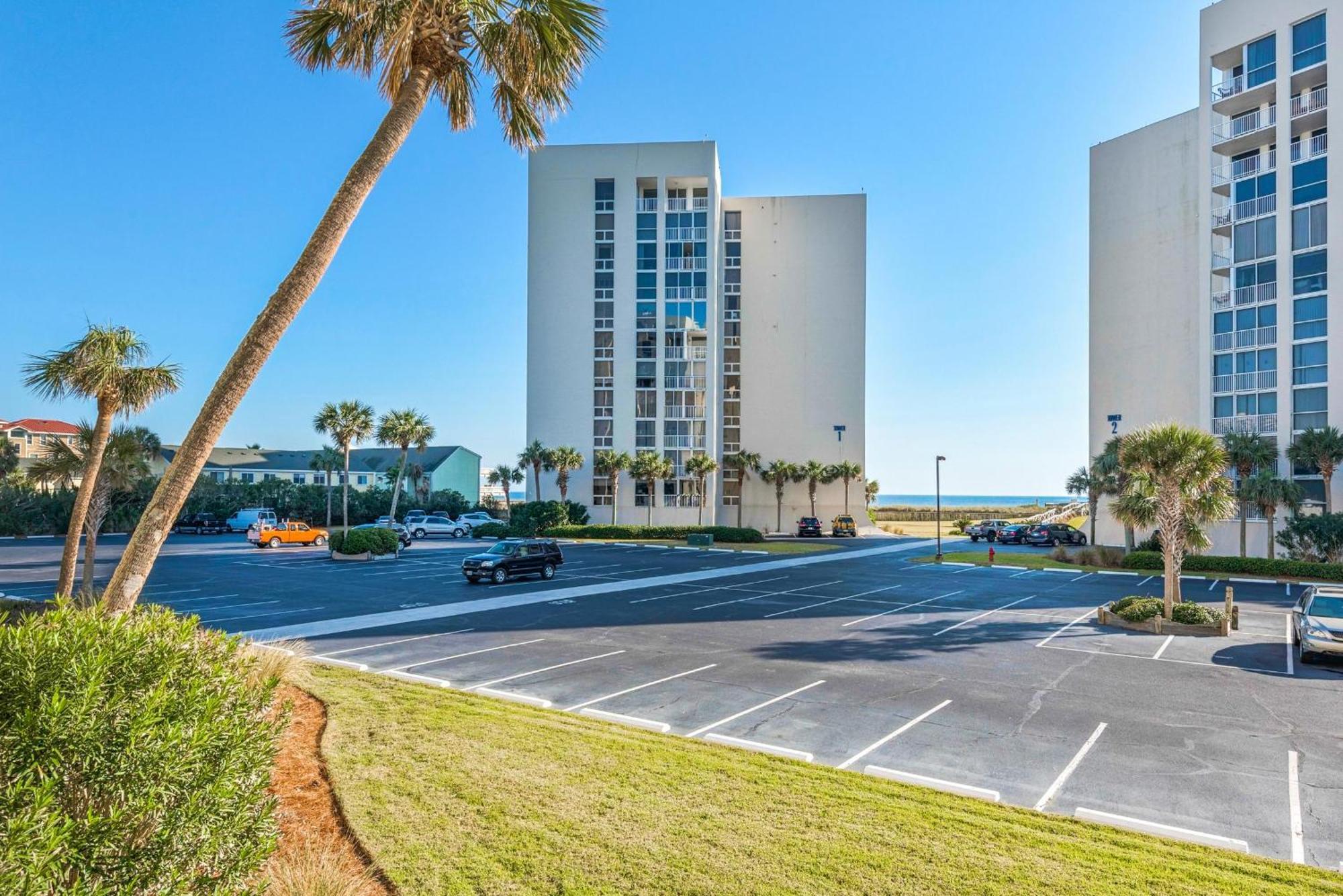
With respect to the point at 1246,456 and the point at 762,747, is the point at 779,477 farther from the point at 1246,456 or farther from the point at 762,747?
the point at 762,747

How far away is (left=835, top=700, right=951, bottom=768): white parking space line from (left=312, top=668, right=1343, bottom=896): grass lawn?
2.77ft

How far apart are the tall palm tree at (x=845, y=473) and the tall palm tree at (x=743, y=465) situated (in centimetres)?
619

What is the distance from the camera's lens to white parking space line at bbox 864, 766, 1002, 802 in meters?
8.04

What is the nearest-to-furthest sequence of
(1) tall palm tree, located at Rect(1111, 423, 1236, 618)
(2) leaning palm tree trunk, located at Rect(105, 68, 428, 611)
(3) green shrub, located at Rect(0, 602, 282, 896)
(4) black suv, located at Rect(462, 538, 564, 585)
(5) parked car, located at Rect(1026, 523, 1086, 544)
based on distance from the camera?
1. (3) green shrub, located at Rect(0, 602, 282, 896)
2. (2) leaning palm tree trunk, located at Rect(105, 68, 428, 611)
3. (1) tall palm tree, located at Rect(1111, 423, 1236, 618)
4. (4) black suv, located at Rect(462, 538, 564, 585)
5. (5) parked car, located at Rect(1026, 523, 1086, 544)

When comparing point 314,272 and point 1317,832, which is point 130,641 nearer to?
point 314,272

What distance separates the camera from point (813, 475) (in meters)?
60.0

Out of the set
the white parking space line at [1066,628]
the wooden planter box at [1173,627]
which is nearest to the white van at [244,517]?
the white parking space line at [1066,628]

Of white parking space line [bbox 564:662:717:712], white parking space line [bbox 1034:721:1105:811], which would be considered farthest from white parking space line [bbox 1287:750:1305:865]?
→ white parking space line [bbox 564:662:717:712]

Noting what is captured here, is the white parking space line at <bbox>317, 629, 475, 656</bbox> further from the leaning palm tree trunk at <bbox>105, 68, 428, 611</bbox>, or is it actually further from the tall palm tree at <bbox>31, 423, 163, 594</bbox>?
the leaning palm tree trunk at <bbox>105, 68, 428, 611</bbox>

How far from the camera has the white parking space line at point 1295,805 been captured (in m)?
6.95

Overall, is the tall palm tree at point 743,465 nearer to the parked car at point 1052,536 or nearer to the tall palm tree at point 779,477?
the tall palm tree at point 779,477

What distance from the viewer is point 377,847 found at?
19.6 feet

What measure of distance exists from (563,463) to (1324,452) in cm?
4309

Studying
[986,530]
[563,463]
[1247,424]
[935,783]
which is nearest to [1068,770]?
[935,783]
